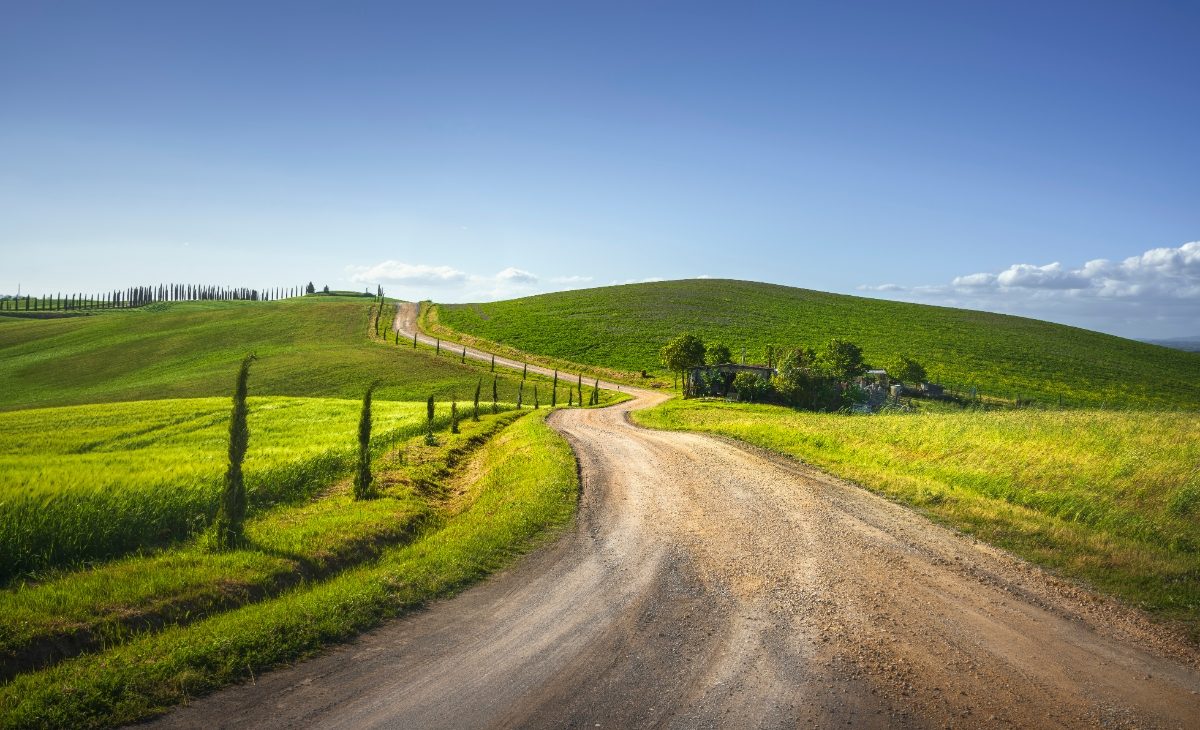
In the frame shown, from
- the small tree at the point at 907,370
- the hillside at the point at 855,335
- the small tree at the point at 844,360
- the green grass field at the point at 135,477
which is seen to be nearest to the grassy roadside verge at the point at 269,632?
the green grass field at the point at 135,477

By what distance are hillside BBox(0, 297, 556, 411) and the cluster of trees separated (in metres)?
17.4

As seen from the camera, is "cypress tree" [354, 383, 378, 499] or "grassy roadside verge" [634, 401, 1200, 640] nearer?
"grassy roadside verge" [634, 401, 1200, 640]

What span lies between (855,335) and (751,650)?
9217 cm

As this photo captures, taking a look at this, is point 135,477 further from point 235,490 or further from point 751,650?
point 751,650

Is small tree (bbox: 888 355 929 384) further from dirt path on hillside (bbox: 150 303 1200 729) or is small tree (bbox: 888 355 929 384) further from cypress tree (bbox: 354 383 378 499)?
cypress tree (bbox: 354 383 378 499)

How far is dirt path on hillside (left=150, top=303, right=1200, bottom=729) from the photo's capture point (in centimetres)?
656

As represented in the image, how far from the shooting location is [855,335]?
302 ft

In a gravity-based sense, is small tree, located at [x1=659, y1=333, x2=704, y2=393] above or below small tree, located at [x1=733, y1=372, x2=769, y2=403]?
above

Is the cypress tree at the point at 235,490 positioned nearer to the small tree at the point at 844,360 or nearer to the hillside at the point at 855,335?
the small tree at the point at 844,360

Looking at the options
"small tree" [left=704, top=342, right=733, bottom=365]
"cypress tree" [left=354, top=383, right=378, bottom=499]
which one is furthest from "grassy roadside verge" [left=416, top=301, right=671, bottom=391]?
"cypress tree" [left=354, top=383, right=378, bottom=499]

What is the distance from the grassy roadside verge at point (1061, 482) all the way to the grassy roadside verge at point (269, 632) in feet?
32.3

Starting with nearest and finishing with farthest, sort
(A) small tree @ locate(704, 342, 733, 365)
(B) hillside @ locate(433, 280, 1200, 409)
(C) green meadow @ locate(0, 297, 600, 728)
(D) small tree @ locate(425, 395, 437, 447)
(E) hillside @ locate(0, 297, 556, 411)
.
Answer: (C) green meadow @ locate(0, 297, 600, 728) < (D) small tree @ locate(425, 395, 437, 447) < (A) small tree @ locate(704, 342, 733, 365) < (E) hillside @ locate(0, 297, 556, 411) < (B) hillside @ locate(433, 280, 1200, 409)

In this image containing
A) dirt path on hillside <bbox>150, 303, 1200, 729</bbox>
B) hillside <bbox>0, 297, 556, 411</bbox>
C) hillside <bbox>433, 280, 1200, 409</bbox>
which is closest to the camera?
dirt path on hillside <bbox>150, 303, 1200, 729</bbox>

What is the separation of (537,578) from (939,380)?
70.1 m
